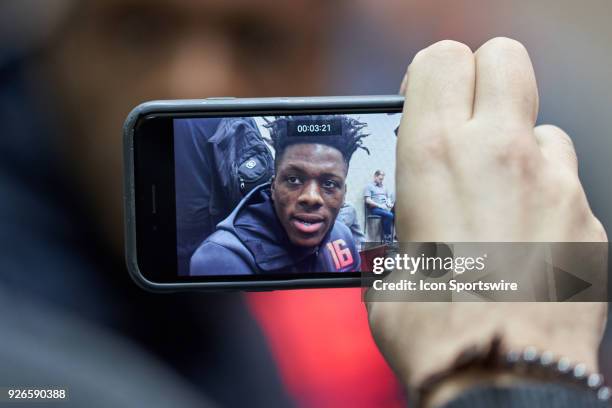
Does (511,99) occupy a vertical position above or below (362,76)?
below

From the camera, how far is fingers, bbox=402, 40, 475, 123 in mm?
326

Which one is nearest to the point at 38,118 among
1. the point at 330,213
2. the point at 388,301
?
the point at 330,213

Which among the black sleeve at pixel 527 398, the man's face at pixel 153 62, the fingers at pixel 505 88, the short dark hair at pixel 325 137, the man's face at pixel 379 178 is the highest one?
the man's face at pixel 153 62

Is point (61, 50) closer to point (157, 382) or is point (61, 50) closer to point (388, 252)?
point (157, 382)

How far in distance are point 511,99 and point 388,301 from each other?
12cm

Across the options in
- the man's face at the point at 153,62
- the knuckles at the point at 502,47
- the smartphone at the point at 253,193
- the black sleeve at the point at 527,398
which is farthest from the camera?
the man's face at the point at 153,62

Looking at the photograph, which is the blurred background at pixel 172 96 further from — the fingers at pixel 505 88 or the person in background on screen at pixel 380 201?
the fingers at pixel 505 88

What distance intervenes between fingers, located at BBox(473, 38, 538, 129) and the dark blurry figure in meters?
0.73

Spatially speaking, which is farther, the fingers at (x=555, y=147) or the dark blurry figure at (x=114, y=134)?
the dark blurry figure at (x=114, y=134)

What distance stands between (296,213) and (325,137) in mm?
70

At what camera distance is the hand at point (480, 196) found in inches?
11.1

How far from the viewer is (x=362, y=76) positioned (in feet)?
3.40

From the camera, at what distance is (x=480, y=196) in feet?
0.99

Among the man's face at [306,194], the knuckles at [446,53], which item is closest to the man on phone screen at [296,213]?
the man's face at [306,194]
